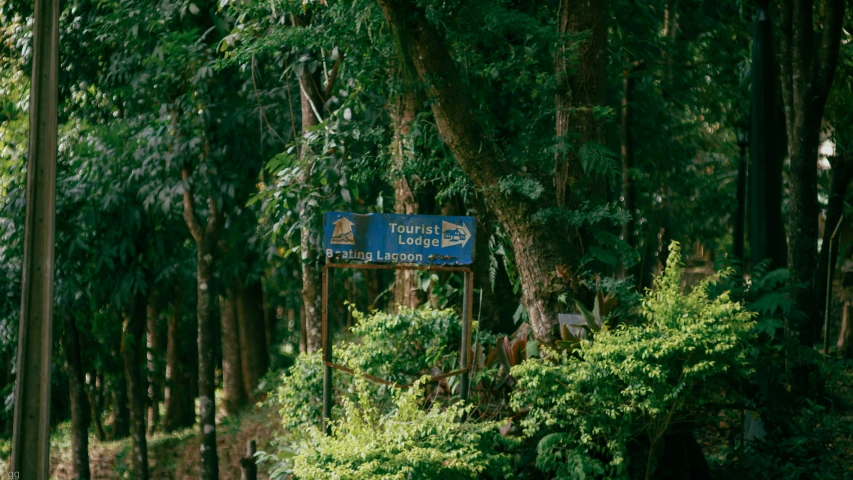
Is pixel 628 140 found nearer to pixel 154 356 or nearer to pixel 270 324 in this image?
pixel 154 356

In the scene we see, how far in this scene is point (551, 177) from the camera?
9328 millimetres

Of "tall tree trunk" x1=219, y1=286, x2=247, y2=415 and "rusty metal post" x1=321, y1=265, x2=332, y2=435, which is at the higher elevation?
"rusty metal post" x1=321, y1=265, x2=332, y2=435

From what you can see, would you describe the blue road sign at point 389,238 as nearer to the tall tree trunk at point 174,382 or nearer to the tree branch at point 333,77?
the tree branch at point 333,77

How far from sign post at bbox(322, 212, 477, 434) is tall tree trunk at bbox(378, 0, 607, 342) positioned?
875mm

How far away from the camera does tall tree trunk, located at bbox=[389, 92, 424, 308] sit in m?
10.3

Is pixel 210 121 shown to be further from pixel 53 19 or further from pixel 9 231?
pixel 53 19

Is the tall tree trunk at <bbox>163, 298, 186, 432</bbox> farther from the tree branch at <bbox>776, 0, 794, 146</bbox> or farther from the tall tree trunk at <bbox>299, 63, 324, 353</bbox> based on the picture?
the tree branch at <bbox>776, 0, 794, 146</bbox>

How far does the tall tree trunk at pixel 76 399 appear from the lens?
51.0 feet

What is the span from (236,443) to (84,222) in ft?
20.7

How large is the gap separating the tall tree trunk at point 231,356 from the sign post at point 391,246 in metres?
8.79

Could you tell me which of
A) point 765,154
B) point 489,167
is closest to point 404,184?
point 489,167

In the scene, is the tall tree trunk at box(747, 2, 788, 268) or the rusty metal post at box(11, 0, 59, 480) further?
the tall tree trunk at box(747, 2, 788, 268)

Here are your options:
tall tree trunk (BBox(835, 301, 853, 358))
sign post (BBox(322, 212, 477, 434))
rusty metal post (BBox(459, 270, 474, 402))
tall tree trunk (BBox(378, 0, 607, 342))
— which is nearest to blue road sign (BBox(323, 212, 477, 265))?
sign post (BBox(322, 212, 477, 434))

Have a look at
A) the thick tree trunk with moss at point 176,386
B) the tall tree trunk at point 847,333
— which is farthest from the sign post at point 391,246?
the tall tree trunk at point 847,333
